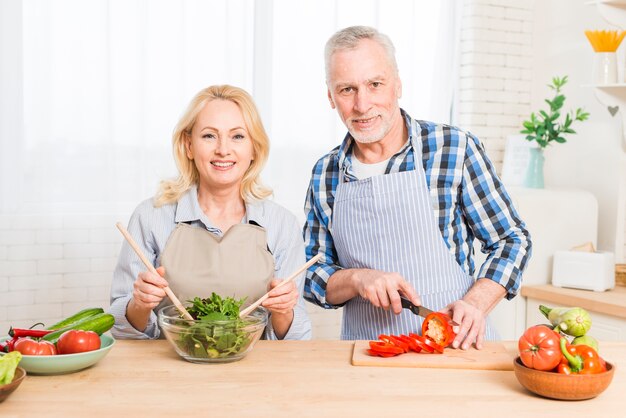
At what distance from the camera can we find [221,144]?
8.82 ft

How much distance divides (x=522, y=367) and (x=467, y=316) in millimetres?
482

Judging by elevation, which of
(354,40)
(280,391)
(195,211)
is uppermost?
(354,40)

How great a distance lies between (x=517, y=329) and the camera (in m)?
4.35

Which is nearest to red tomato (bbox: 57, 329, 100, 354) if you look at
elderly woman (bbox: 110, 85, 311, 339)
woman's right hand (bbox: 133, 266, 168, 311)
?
woman's right hand (bbox: 133, 266, 168, 311)

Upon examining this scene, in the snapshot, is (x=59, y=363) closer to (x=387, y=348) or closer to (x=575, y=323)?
(x=387, y=348)

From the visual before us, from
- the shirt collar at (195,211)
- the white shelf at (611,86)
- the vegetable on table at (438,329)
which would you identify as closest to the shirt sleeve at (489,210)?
the vegetable on table at (438,329)

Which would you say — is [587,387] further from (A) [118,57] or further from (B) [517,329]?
(A) [118,57]

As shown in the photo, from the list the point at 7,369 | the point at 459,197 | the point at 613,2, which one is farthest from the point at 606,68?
the point at 7,369

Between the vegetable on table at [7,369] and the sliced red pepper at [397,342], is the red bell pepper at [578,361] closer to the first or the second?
the sliced red pepper at [397,342]

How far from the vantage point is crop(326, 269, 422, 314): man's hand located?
2.48 metres

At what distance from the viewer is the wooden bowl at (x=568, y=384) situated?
186cm

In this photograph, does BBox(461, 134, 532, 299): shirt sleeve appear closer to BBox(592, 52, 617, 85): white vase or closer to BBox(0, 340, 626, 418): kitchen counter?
BBox(0, 340, 626, 418): kitchen counter

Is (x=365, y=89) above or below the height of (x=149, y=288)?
above

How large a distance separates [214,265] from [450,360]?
2.84 feet
